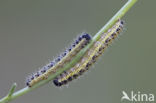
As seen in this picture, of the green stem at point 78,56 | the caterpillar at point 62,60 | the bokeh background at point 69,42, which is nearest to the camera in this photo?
the green stem at point 78,56

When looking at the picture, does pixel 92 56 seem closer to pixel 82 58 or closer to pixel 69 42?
pixel 82 58

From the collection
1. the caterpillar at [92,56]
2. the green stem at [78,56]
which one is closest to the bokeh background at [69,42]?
the caterpillar at [92,56]

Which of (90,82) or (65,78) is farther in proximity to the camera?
(90,82)

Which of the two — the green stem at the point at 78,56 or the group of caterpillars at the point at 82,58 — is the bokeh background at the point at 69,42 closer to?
the group of caterpillars at the point at 82,58

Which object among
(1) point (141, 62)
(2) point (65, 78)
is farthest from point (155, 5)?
(2) point (65, 78)

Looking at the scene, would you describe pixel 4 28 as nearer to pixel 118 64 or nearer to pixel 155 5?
pixel 118 64

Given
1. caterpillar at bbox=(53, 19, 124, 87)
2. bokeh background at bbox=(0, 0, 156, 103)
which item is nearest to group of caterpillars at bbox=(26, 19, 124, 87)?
caterpillar at bbox=(53, 19, 124, 87)
